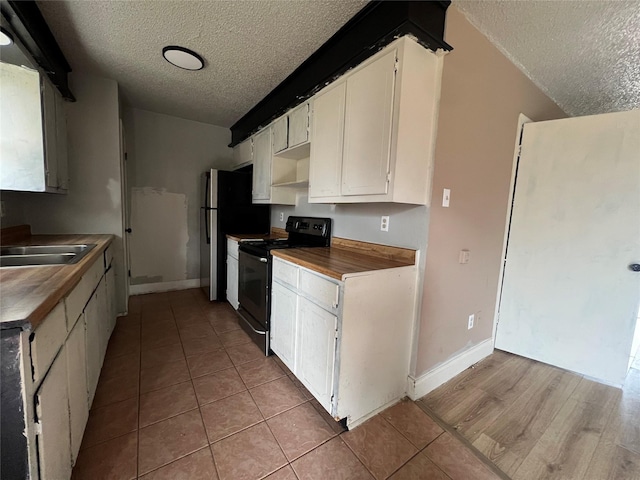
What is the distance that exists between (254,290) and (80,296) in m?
1.23

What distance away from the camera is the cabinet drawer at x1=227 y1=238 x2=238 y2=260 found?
293cm

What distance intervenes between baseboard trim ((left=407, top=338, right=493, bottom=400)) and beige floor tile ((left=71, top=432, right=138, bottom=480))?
5.25ft

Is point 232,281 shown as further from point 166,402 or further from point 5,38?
point 5,38

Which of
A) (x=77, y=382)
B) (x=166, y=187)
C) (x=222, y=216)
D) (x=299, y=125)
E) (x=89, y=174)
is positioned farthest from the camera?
(x=166, y=187)

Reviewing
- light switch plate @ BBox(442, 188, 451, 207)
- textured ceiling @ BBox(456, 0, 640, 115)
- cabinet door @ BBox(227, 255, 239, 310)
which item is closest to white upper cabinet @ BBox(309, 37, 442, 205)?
light switch plate @ BBox(442, 188, 451, 207)

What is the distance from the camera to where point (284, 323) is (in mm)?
1954

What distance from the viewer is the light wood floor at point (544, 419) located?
4.48 ft

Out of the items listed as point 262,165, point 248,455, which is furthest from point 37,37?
point 248,455

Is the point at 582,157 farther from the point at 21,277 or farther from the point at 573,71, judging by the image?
the point at 21,277

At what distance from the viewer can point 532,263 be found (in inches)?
91.4

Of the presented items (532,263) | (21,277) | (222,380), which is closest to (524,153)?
(532,263)

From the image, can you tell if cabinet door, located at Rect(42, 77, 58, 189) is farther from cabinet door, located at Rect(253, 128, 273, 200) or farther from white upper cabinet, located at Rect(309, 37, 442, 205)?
white upper cabinet, located at Rect(309, 37, 442, 205)

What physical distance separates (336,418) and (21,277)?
1637mm

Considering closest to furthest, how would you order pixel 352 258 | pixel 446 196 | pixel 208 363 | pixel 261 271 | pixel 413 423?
pixel 413 423, pixel 446 196, pixel 352 258, pixel 208 363, pixel 261 271
